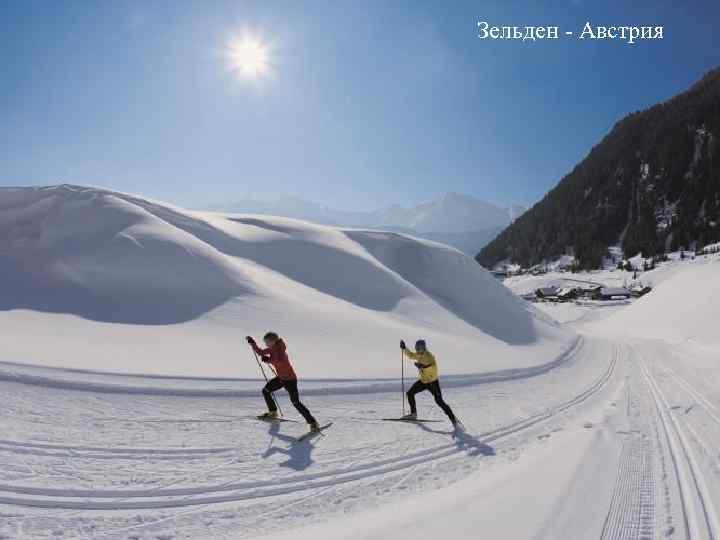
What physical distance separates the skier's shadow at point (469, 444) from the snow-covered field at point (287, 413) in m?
0.07

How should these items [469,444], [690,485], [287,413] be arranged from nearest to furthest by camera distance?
1. [690,485]
2. [469,444]
3. [287,413]

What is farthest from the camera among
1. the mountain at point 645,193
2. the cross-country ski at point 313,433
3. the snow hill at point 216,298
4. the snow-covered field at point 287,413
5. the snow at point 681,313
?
the mountain at point 645,193

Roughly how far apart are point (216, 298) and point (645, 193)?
195332 millimetres

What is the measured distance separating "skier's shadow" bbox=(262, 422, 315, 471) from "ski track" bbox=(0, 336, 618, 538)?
0.04 m

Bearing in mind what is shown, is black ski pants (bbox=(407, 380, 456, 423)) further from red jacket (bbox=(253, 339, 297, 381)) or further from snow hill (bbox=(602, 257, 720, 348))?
snow hill (bbox=(602, 257, 720, 348))

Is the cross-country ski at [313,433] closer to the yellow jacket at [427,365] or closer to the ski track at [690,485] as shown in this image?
the yellow jacket at [427,365]

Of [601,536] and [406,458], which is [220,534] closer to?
[406,458]

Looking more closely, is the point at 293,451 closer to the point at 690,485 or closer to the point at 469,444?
the point at 469,444

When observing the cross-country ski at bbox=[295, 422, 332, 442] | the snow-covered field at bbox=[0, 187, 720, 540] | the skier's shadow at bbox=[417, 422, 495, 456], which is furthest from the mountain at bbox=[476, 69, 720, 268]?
the cross-country ski at bbox=[295, 422, 332, 442]

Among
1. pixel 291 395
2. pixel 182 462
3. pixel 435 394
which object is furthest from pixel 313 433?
pixel 435 394

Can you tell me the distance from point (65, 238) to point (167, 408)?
14869mm

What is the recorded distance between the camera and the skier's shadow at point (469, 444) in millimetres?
6906

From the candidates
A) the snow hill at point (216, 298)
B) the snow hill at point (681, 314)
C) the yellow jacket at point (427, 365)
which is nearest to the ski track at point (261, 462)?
the yellow jacket at point (427, 365)

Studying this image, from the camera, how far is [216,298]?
15641 mm
